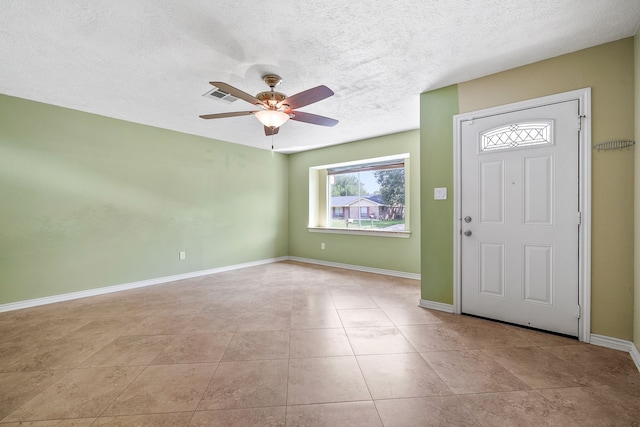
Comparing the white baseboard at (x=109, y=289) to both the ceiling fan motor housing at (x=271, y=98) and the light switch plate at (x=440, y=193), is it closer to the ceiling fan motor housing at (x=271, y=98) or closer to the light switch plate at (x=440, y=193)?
the ceiling fan motor housing at (x=271, y=98)

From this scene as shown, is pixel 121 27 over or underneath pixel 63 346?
over

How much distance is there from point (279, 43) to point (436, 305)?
3083 millimetres

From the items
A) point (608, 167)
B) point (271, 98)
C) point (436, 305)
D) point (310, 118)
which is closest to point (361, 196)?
point (436, 305)

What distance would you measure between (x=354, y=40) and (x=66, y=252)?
4.25 metres

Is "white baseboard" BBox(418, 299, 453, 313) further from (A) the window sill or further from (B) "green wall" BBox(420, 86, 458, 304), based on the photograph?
(A) the window sill

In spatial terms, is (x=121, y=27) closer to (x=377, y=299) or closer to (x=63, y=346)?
(x=63, y=346)

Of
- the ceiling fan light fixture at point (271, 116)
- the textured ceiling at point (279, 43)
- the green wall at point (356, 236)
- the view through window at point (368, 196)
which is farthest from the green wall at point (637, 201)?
the view through window at point (368, 196)

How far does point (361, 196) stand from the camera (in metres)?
5.59

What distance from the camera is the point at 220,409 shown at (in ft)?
5.07

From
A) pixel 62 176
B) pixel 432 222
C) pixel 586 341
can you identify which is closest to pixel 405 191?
pixel 432 222

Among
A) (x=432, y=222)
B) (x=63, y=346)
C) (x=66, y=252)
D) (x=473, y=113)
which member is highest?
(x=473, y=113)

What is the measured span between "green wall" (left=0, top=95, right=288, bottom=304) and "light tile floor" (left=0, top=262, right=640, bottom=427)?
2.11 feet

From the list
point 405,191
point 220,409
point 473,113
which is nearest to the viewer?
point 220,409

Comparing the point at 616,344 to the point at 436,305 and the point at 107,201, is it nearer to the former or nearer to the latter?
the point at 436,305
